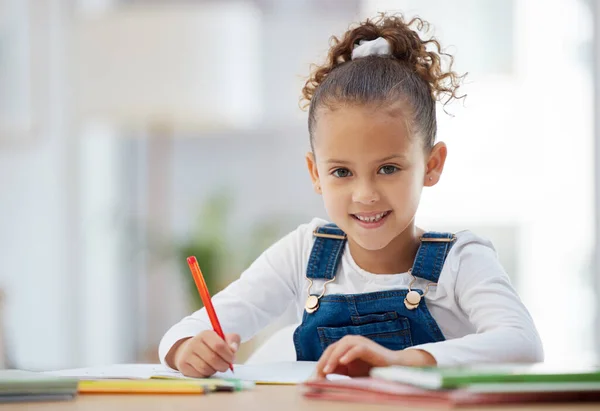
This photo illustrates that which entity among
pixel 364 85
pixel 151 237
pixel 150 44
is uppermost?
pixel 150 44

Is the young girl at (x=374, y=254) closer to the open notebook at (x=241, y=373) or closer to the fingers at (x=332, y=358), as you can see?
the open notebook at (x=241, y=373)

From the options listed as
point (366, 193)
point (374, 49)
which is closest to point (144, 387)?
point (366, 193)

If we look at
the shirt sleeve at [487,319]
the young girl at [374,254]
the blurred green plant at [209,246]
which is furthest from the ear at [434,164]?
the blurred green plant at [209,246]

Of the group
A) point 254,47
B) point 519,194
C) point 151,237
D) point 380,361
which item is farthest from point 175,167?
point 380,361

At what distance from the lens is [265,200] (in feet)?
12.2

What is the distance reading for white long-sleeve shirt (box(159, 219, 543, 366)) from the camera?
38.1 inches

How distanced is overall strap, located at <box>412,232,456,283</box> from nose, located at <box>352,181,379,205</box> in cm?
12

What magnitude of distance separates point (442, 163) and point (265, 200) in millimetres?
2472

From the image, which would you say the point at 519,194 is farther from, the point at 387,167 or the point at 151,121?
the point at 387,167

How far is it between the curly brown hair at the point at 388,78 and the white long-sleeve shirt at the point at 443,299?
168 millimetres

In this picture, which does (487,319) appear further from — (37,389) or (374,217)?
(37,389)

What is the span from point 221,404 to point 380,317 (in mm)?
449

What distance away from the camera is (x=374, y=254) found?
1.25 meters

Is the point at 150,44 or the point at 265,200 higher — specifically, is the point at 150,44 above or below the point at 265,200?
above
